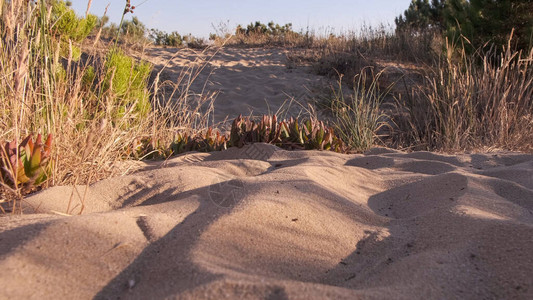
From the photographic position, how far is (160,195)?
2186mm

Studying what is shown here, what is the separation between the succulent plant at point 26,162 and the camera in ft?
6.76

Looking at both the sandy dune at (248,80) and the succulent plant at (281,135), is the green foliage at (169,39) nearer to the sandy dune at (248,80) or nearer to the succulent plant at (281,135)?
the sandy dune at (248,80)

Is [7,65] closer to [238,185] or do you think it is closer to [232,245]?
[238,185]

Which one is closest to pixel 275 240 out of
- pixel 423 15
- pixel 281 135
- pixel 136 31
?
pixel 281 135

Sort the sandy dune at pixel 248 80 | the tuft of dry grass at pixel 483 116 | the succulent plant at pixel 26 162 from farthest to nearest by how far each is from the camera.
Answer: the sandy dune at pixel 248 80, the tuft of dry grass at pixel 483 116, the succulent plant at pixel 26 162

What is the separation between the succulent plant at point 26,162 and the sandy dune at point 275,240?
0.64ft

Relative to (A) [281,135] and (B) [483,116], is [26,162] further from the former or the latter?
(B) [483,116]

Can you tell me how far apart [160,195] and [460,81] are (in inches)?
153

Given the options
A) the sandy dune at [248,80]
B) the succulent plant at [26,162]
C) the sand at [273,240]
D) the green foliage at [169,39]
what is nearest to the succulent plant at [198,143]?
the sand at [273,240]

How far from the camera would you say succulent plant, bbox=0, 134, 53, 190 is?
206cm

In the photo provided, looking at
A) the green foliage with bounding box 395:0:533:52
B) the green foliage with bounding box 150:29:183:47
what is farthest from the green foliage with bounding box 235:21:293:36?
the green foliage with bounding box 395:0:533:52

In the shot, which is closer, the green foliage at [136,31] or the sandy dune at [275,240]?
the sandy dune at [275,240]

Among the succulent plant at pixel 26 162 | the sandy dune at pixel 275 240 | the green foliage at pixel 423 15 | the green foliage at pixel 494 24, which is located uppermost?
the green foliage at pixel 423 15

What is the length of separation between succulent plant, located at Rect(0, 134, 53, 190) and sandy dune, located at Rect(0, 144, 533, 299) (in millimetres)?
195
